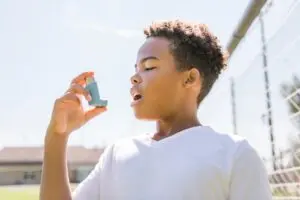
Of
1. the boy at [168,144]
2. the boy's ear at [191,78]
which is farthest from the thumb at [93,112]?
the boy's ear at [191,78]

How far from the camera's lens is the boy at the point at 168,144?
0.72 m

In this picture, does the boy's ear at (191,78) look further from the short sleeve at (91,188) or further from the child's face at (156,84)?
the short sleeve at (91,188)

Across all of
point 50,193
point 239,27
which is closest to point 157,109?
point 50,193

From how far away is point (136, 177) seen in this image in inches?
29.4

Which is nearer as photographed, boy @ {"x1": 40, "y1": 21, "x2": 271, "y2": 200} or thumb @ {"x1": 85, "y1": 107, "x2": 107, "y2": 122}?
boy @ {"x1": 40, "y1": 21, "x2": 271, "y2": 200}

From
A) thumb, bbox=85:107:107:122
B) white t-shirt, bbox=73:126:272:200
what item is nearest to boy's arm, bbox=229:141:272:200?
white t-shirt, bbox=73:126:272:200

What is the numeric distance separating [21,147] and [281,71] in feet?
58.2

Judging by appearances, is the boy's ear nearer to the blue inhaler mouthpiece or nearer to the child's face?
the child's face

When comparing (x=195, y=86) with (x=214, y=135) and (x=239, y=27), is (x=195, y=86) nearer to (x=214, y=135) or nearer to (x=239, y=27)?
(x=214, y=135)

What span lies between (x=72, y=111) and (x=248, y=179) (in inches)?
9.9

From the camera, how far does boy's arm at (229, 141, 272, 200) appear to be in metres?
0.71

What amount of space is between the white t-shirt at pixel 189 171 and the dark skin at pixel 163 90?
38 mm

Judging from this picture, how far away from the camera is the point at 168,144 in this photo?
0.77m

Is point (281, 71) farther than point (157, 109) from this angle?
Yes
